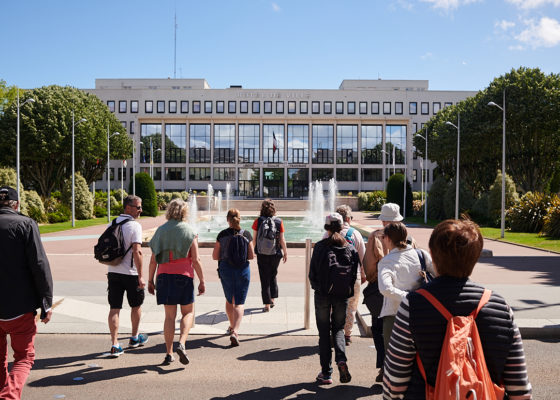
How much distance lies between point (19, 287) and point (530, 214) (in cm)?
2940

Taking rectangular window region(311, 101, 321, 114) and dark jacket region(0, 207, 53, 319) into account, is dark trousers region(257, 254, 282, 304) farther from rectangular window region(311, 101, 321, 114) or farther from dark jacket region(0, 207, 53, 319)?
rectangular window region(311, 101, 321, 114)

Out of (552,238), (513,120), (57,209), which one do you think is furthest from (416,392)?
(513,120)

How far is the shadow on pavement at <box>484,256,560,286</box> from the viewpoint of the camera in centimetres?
1252

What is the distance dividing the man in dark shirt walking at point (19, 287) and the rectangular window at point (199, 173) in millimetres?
76545

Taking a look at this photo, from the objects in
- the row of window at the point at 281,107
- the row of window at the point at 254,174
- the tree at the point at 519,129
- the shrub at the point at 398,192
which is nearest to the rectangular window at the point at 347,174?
the row of window at the point at 254,174

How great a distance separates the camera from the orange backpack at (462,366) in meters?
2.20

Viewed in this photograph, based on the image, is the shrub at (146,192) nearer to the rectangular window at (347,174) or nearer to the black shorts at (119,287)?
the black shorts at (119,287)

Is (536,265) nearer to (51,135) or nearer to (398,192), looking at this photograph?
(398,192)

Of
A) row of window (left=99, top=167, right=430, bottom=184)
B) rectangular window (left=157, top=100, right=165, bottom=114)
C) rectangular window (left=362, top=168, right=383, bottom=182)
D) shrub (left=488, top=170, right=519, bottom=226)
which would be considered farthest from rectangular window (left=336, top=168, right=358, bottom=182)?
shrub (left=488, top=170, right=519, bottom=226)

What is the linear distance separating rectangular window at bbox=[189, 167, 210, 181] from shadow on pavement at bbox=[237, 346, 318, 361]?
74587 millimetres

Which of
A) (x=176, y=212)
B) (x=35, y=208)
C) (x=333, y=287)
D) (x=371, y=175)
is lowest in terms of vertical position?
(x=35, y=208)

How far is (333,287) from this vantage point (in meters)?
5.16

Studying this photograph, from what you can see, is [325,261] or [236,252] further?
[236,252]

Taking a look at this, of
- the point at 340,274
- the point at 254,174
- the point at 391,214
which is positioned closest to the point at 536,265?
the point at 391,214
